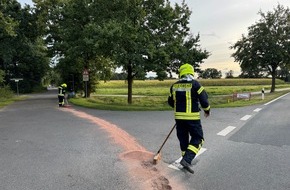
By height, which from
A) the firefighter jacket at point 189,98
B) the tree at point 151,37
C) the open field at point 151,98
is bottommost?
the open field at point 151,98

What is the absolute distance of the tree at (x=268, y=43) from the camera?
35000 millimetres

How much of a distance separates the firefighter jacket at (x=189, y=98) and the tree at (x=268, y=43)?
1265 inches

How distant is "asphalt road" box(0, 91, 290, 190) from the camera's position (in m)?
4.88

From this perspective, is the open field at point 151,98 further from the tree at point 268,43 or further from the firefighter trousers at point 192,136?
the firefighter trousers at point 192,136

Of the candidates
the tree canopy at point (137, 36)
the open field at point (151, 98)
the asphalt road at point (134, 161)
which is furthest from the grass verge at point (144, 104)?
the asphalt road at point (134, 161)

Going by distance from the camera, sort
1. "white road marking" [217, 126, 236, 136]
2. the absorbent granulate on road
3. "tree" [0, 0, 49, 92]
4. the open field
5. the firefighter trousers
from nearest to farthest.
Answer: the absorbent granulate on road
the firefighter trousers
"white road marking" [217, 126, 236, 136]
the open field
"tree" [0, 0, 49, 92]

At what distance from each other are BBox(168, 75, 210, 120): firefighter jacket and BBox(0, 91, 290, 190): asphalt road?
41.5 inches

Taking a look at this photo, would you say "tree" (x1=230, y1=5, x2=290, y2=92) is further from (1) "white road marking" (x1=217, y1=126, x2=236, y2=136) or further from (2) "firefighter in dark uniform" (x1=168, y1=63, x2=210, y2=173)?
(2) "firefighter in dark uniform" (x1=168, y1=63, x2=210, y2=173)

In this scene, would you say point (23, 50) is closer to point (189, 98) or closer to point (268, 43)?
point (268, 43)

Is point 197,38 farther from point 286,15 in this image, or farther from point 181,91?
point 286,15

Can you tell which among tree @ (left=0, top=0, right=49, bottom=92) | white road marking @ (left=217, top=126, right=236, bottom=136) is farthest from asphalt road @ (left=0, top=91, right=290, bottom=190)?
tree @ (left=0, top=0, right=49, bottom=92)

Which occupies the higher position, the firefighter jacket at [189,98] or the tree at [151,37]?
the tree at [151,37]

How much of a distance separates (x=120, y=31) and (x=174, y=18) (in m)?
4.83

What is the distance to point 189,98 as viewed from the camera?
5.66m
